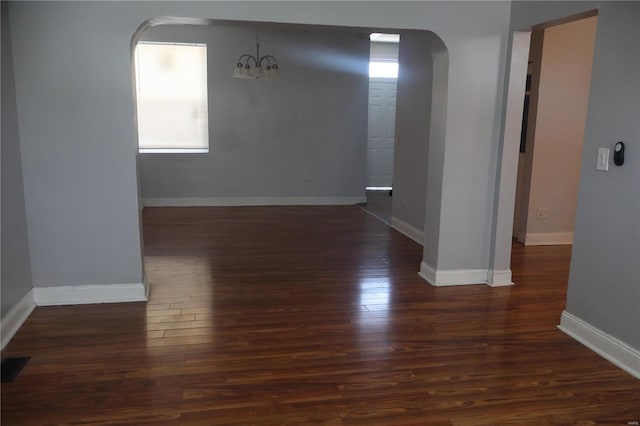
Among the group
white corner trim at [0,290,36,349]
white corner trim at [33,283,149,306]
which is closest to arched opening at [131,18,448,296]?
white corner trim at [33,283,149,306]

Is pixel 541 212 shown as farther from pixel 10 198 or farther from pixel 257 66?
pixel 10 198

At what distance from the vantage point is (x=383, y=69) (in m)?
8.84

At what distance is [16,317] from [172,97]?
4536 mm

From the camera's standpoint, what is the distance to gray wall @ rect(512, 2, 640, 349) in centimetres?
257

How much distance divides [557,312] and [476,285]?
0.68 m

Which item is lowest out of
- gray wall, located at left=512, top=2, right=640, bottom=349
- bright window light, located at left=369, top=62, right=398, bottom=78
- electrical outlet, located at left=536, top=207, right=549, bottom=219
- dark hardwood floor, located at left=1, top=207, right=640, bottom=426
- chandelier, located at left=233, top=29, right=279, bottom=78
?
dark hardwood floor, located at left=1, top=207, right=640, bottom=426

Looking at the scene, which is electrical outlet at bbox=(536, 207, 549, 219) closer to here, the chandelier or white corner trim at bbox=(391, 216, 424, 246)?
white corner trim at bbox=(391, 216, 424, 246)

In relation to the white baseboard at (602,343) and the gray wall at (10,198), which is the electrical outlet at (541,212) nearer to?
the white baseboard at (602,343)

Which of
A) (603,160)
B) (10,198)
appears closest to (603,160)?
(603,160)

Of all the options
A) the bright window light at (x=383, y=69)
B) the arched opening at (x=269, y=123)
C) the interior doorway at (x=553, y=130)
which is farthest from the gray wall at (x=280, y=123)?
the interior doorway at (x=553, y=130)

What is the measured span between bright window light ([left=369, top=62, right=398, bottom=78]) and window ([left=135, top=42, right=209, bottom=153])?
10.3 feet

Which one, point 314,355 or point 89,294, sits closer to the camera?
point 314,355

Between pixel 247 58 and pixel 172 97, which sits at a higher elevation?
pixel 247 58

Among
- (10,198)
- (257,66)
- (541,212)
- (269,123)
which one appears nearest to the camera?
(10,198)
